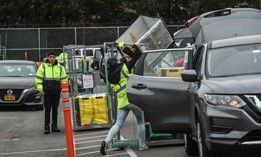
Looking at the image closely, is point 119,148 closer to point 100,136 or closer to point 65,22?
point 100,136

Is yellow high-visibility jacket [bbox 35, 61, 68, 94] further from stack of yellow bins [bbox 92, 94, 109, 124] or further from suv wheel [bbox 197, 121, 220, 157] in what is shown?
suv wheel [bbox 197, 121, 220, 157]

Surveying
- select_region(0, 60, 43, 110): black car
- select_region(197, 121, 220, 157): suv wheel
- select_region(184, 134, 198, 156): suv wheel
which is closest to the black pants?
select_region(0, 60, 43, 110): black car

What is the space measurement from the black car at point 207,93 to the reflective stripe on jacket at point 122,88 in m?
0.93

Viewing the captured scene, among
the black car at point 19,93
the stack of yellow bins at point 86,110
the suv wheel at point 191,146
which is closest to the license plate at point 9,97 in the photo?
the black car at point 19,93

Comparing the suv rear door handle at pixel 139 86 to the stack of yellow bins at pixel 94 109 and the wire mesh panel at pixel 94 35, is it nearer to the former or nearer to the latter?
the stack of yellow bins at pixel 94 109

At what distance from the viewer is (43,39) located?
139ft

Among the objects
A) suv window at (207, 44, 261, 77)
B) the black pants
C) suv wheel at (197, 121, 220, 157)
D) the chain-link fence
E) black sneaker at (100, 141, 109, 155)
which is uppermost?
the chain-link fence

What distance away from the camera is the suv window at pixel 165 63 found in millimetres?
12430

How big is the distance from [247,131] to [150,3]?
4553cm

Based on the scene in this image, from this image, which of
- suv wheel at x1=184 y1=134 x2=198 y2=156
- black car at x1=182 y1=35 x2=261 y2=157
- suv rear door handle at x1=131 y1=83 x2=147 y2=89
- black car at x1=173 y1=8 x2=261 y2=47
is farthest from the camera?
black car at x1=173 y1=8 x2=261 y2=47

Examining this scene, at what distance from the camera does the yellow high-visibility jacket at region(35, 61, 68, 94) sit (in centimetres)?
1770

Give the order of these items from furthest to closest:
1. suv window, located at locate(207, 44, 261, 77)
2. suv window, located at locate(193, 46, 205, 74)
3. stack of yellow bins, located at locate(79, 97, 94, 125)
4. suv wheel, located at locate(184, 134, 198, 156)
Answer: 1. stack of yellow bins, located at locate(79, 97, 94, 125)
2. suv wheel, located at locate(184, 134, 198, 156)
3. suv window, located at locate(193, 46, 205, 74)
4. suv window, located at locate(207, 44, 261, 77)

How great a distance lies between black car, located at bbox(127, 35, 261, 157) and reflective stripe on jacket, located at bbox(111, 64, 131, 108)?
3.06 ft

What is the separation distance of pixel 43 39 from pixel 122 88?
2904cm
